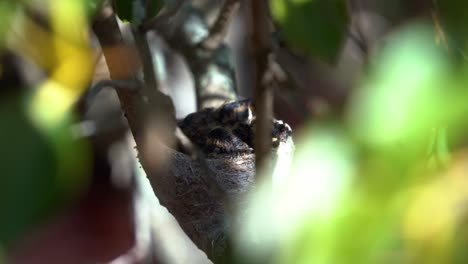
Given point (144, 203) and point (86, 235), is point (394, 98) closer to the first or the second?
point (144, 203)

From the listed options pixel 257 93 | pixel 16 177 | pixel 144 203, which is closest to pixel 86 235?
pixel 144 203

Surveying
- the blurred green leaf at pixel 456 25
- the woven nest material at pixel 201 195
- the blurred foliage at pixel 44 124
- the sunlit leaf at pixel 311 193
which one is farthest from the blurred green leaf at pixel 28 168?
the woven nest material at pixel 201 195

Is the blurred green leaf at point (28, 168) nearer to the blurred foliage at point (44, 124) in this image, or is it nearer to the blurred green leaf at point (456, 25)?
the blurred foliage at point (44, 124)

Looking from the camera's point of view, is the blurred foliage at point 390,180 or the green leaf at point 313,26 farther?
the green leaf at point 313,26

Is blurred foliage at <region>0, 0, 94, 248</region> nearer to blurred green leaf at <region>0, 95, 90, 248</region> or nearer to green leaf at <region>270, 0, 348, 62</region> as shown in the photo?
blurred green leaf at <region>0, 95, 90, 248</region>

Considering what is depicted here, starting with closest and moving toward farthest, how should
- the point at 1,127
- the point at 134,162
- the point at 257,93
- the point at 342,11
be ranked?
the point at 1,127, the point at 342,11, the point at 257,93, the point at 134,162

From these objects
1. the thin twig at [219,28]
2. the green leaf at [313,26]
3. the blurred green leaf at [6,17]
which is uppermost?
the thin twig at [219,28]
